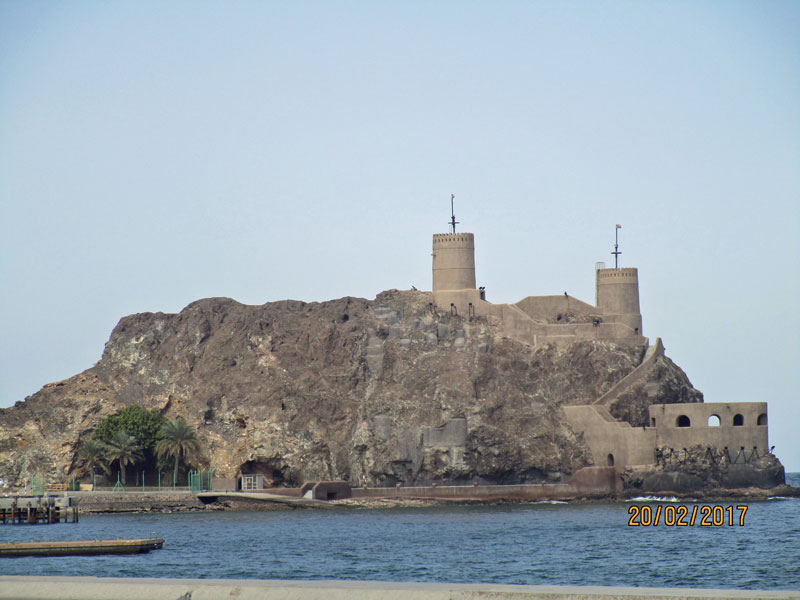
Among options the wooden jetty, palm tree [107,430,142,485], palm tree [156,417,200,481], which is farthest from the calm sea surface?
palm tree [107,430,142,485]

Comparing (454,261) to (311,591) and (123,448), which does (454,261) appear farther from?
(311,591)

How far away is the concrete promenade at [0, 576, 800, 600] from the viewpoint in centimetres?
2133

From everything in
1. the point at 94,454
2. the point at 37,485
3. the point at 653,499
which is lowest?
the point at 653,499

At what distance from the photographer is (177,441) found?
363 feet

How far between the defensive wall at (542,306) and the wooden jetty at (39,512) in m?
41.7

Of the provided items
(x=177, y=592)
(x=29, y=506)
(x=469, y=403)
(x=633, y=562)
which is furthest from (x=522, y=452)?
(x=177, y=592)

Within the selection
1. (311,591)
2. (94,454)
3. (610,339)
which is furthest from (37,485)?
(311,591)

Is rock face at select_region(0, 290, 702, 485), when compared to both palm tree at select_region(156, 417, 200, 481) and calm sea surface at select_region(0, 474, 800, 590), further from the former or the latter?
calm sea surface at select_region(0, 474, 800, 590)

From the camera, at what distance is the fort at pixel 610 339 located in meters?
102

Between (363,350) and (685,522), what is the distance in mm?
48598

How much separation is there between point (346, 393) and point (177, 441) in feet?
61.9

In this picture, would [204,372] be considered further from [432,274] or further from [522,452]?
[522,452]

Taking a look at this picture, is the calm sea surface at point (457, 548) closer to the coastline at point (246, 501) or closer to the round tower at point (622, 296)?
the coastline at point (246, 501)

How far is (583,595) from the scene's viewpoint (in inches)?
832
